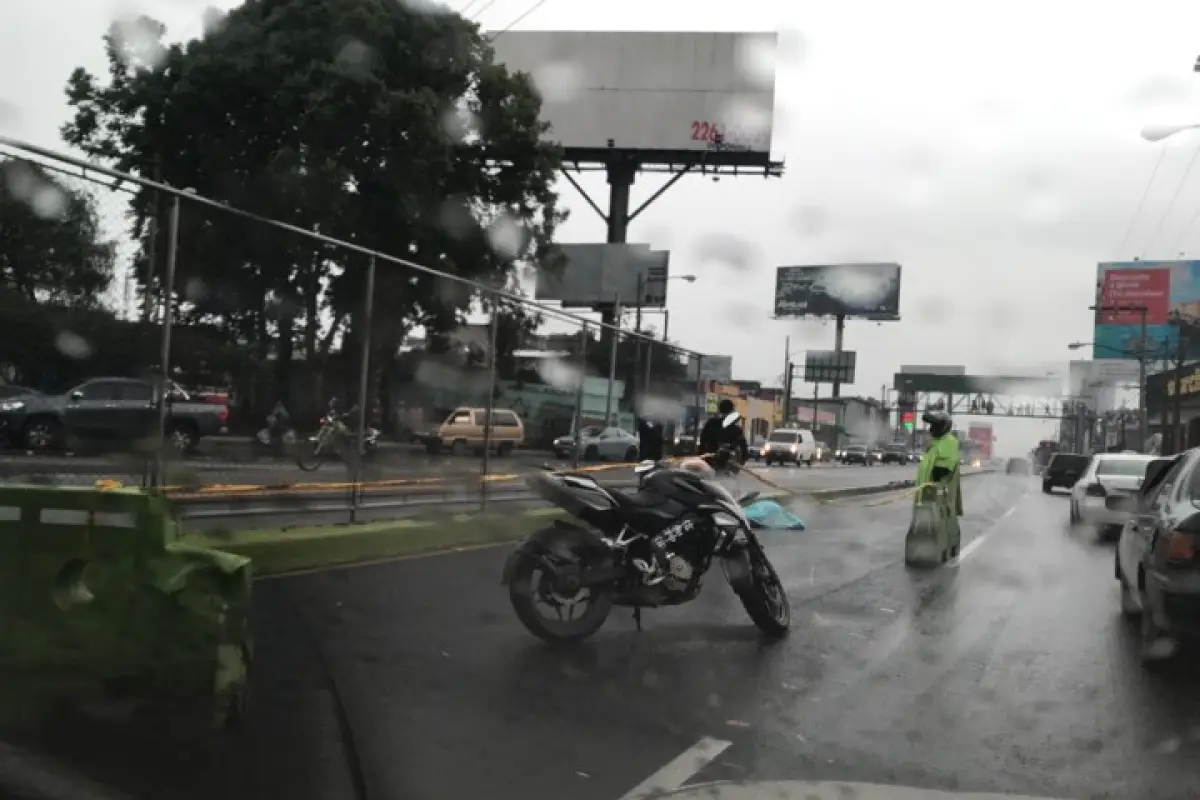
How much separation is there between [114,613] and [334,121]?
20263mm

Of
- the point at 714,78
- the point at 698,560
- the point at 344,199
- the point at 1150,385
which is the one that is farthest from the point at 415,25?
the point at 1150,385

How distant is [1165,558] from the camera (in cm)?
663

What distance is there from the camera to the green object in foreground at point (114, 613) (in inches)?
204

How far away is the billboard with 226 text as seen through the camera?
55.5 metres

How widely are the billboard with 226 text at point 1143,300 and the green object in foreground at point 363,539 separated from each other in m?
48.5

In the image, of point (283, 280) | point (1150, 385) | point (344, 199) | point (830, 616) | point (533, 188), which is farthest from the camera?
point (1150, 385)

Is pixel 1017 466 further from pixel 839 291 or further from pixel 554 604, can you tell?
pixel 554 604

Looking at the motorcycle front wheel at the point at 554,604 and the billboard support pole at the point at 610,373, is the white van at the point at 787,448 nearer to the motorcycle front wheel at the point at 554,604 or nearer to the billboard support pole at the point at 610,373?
the billboard support pole at the point at 610,373

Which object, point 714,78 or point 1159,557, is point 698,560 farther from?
point 714,78

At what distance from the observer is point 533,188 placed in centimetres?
2873

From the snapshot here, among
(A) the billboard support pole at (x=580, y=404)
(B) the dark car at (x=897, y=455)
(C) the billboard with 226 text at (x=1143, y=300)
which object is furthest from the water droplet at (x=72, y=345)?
(B) the dark car at (x=897, y=455)

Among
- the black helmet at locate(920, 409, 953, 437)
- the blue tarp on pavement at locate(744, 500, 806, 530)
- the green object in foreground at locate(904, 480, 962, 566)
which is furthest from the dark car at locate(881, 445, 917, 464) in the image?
the black helmet at locate(920, 409, 953, 437)

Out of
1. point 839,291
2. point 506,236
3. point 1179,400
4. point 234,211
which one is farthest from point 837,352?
point 234,211

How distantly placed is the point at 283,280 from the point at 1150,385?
6233cm
